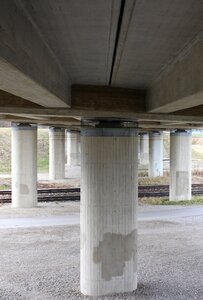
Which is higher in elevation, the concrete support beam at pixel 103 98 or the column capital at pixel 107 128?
the concrete support beam at pixel 103 98

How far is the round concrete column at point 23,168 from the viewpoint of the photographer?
27188 mm

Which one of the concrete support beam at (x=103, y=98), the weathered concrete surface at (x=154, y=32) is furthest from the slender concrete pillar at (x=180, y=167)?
the weathered concrete surface at (x=154, y=32)

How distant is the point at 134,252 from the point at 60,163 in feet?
101

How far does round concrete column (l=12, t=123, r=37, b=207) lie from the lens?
27188 mm

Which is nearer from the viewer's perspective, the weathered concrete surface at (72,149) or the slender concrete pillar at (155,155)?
the slender concrete pillar at (155,155)

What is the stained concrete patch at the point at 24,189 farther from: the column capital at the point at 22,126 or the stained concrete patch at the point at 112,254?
the stained concrete patch at the point at 112,254

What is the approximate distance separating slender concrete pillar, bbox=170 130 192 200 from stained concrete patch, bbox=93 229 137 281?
780 inches

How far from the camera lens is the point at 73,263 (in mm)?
15234

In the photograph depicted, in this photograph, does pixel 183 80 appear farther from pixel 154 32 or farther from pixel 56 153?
pixel 56 153

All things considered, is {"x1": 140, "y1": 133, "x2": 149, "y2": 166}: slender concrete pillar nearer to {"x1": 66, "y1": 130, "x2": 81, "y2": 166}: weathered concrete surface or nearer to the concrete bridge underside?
{"x1": 66, "y1": 130, "x2": 81, "y2": 166}: weathered concrete surface

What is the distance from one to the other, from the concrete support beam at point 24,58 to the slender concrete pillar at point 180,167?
24.8m

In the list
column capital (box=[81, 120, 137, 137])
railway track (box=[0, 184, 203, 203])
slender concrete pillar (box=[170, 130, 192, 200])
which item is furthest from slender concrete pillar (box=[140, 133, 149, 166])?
column capital (box=[81, 120, 137, 137])

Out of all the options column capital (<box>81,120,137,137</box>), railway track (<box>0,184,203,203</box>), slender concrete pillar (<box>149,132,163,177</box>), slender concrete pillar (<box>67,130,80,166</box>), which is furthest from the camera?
slender concrete pillar (<box>67,130,80,166</box>)

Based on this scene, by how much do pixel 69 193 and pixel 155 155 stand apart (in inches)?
753
